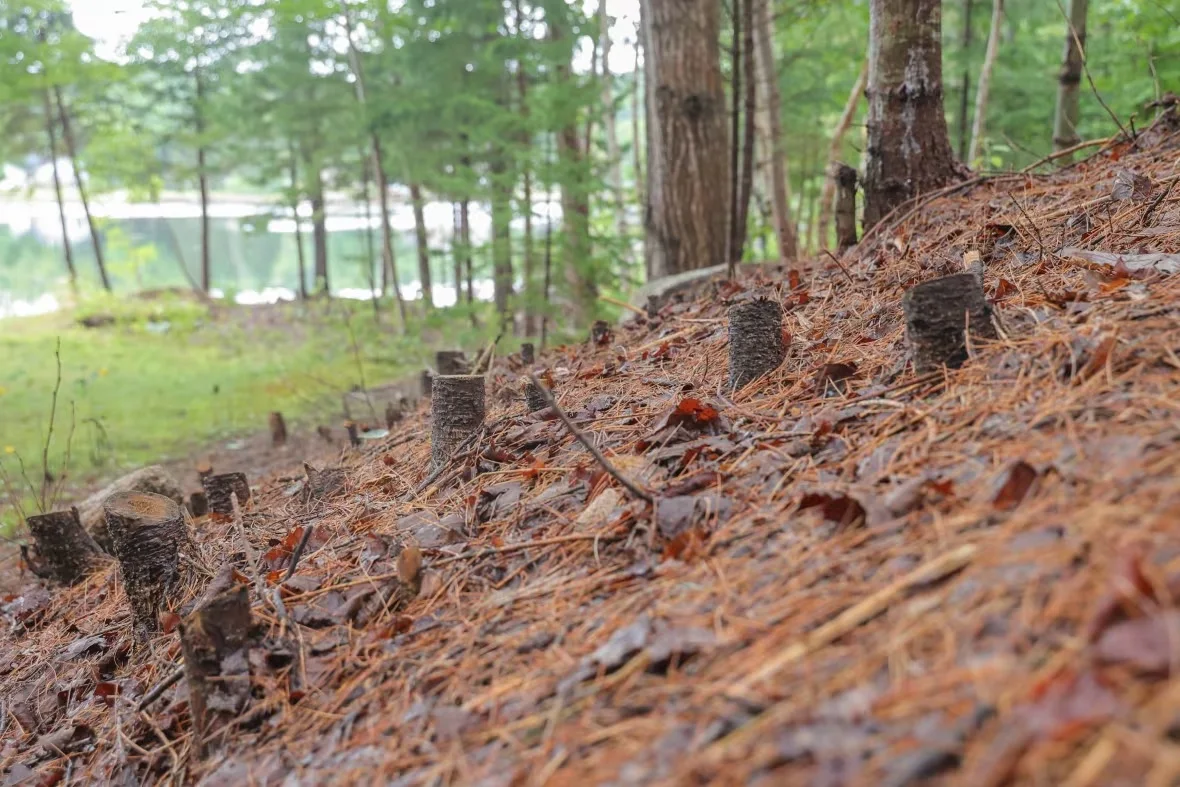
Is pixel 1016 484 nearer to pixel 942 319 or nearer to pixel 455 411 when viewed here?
pixel 942 319

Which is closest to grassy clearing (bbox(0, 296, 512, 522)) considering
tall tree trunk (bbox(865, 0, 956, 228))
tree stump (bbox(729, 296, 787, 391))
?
tree stump (bbox(729, 296, 787, 391))

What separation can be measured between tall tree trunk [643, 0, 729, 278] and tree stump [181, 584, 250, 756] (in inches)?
206

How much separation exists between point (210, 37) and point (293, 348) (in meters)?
A: 10.2

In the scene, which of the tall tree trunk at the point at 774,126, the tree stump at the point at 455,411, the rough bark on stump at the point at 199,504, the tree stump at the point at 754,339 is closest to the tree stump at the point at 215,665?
the tree stump at the point at 455,411

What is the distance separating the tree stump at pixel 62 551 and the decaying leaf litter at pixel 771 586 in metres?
0.72

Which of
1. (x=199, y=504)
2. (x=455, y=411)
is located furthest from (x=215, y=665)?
(x=199, y=504)

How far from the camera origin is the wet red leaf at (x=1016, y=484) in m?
1.58

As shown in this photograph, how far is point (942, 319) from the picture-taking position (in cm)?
227

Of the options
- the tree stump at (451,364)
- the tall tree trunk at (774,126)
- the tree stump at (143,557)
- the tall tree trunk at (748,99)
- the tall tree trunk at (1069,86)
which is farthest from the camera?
the tall tree trunk at (774,126)

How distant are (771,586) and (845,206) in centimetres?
322

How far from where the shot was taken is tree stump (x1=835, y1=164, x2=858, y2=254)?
13.6 feet

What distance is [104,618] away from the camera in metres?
3.32

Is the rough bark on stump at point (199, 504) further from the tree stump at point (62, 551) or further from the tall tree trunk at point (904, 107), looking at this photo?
the tall tree trunk at point (904, 107)

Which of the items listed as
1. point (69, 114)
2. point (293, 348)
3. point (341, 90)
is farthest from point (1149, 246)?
point (69, 114)
